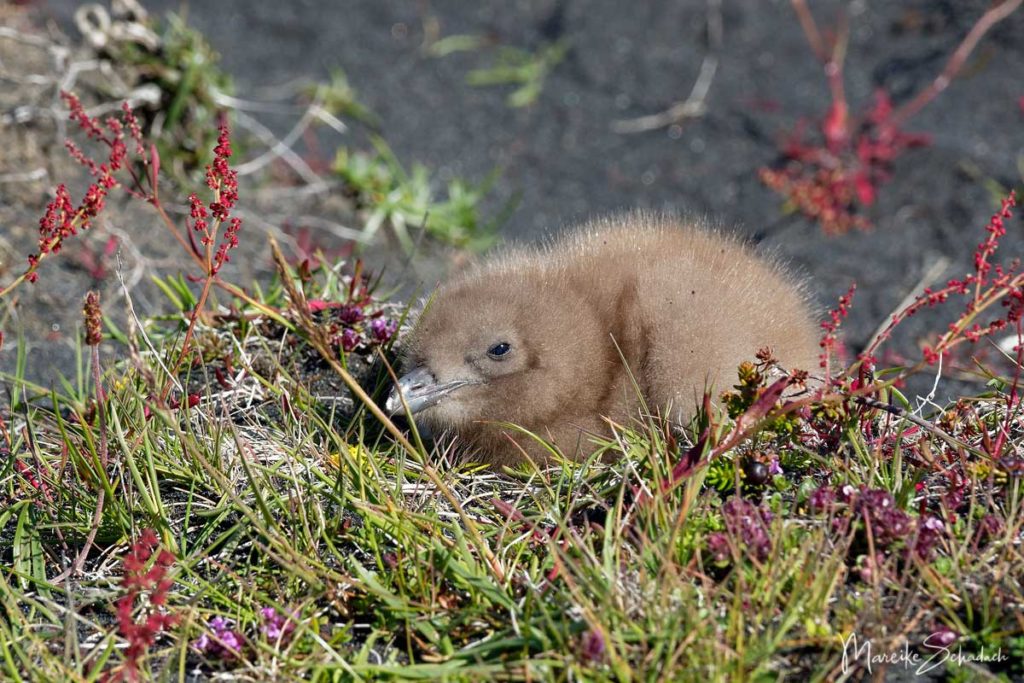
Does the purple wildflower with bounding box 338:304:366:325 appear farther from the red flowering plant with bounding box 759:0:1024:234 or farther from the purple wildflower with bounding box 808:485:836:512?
the red flowering plant with bounding box 759:0:1024:234

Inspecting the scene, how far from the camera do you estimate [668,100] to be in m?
7.15

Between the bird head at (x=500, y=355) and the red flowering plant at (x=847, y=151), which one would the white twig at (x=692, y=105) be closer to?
the red flowering plant at (x=847, y=151)

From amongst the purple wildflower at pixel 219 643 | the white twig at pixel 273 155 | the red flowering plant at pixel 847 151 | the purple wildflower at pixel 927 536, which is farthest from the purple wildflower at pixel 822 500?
the white twig at pixel 273 155

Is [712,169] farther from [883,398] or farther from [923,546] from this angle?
[923,546]

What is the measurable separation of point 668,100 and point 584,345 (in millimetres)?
4147

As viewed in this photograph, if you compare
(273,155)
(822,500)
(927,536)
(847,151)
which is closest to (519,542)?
(822,500)

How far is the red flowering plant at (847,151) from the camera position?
6.42 meters

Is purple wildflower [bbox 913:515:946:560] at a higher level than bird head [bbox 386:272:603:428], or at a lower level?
lower

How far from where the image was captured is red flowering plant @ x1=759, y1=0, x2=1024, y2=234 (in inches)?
253

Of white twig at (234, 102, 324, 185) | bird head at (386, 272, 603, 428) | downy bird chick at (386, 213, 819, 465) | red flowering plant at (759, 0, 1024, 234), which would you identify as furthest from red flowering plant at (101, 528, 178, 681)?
red flowering plant at (759, 0, 1024, 234)

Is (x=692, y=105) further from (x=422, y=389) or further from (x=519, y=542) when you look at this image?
(x=519, y=542)

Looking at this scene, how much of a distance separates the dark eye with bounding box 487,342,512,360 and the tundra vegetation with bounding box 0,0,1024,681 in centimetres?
37

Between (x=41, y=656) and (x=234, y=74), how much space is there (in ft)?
16.7

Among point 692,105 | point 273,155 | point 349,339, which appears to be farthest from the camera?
point 692,105
